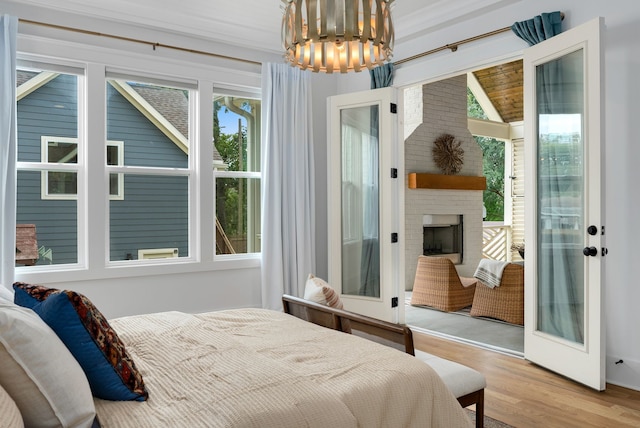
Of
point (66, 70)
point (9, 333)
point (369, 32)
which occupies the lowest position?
point (9, 333)

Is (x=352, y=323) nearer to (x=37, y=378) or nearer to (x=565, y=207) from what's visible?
(x=37, y=378)

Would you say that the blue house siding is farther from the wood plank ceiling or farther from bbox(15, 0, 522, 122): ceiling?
the wood plank ceiling

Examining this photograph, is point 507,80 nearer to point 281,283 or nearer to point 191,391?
point 281,283

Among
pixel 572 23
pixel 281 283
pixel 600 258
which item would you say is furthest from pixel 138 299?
pixel 572 23

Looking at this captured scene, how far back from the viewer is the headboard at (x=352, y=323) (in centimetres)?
212

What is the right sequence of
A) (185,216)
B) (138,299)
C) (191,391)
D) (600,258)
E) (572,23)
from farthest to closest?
1. (185,216)
2. (138,299)
3. (572,23)
4. (600,258)
5. (191,391)

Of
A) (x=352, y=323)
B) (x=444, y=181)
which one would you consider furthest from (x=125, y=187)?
(x=444, y=181)

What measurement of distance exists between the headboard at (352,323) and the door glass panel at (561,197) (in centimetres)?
162

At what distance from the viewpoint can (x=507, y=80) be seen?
Result: 7.79 m

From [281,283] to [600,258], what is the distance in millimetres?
2823

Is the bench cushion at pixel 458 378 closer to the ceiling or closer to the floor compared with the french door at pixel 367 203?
closer to the floor

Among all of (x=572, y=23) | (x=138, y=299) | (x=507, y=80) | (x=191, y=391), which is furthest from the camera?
(x=507, y=80)

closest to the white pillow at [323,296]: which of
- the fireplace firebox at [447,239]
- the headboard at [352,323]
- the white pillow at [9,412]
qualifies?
the headboard at [352,323]

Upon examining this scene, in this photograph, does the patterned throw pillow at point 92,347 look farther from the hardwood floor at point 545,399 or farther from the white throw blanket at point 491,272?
the white throw blanket at point 491,272
